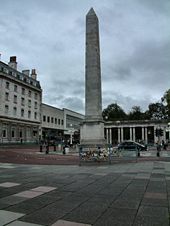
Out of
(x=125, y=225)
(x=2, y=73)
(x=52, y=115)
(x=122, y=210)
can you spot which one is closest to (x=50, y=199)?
(x=122, y=210)

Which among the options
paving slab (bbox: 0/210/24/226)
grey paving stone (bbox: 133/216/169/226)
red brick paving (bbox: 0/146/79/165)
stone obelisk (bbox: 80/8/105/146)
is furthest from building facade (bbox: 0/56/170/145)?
grey paving stone (bbox: 133/216/169/226)

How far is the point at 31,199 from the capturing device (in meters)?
7.86

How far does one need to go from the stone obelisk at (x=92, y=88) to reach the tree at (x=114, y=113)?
103 meters

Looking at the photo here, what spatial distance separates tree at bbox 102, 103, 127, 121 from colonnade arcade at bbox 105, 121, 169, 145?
38.0m

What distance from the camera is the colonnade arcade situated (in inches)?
3261

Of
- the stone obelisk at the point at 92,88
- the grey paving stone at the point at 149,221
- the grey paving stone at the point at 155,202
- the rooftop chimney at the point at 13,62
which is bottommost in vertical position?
the grey paving stone at the point at 155,202

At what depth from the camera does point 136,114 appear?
12644cm

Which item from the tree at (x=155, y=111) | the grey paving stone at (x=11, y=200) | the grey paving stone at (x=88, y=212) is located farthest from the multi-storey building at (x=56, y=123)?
the grey paving stone at (x=88, y=212)

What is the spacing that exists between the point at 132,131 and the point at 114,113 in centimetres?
4688

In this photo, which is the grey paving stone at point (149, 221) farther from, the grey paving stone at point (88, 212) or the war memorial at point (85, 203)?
the grey paving stone at point (88, 212)

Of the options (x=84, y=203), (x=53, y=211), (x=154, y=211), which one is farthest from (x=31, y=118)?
(x=154, y=211)

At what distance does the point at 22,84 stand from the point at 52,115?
17.3m

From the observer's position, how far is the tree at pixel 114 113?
129375mm

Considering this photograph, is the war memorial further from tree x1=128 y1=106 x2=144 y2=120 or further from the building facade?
tree x1=128 y1=106 x2=144 y2=120
